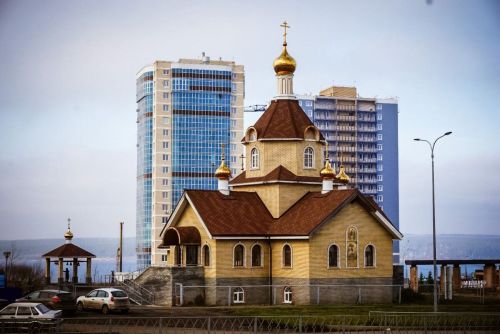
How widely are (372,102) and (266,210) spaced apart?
10126cm

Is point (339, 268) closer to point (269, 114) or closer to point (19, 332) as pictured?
point (269, 114)

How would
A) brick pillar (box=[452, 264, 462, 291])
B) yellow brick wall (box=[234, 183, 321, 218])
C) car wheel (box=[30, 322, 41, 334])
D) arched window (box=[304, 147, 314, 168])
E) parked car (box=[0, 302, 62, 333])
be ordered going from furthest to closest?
brick pillar (box=[452, 264, 462, 291])
arched window (box=[304, 147, 314, 168])
yellow brick wall (box=[234, 183, 321, 218])
parked car (box=[0, 302, 62, 333])
car wheel (box=[30, 322, 41, 334])

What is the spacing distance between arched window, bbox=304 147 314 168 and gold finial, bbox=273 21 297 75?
17.8 ft

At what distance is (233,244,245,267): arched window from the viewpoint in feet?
169

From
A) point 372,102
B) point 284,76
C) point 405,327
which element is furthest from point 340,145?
point 405,327

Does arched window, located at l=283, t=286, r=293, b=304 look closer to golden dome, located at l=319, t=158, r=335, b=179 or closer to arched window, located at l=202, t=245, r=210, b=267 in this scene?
arched window, located at l=202, t=245, r=210, b=267

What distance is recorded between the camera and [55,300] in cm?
4031

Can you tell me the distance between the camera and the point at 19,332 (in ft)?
111

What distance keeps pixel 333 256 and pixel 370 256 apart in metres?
2.66

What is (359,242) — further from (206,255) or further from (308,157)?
(206,255)

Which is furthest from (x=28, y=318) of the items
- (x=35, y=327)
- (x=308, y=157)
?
(x=308, y=157)

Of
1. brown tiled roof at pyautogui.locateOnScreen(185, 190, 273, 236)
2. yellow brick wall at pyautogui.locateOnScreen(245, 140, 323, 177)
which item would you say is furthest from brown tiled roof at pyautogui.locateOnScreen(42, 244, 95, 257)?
yellow brick wall at pyautogui.locateOnScreen(245, 140, 323, 177)

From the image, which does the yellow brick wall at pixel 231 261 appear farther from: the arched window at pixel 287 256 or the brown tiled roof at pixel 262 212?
the arched window at pixel 287 256

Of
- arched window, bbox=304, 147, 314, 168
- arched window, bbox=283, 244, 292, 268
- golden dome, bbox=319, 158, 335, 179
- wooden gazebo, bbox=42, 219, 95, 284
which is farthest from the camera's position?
wooden gazebo, bbox=42, 219, 95, 284
